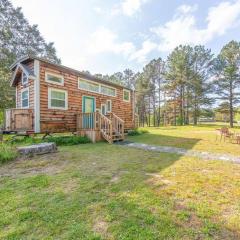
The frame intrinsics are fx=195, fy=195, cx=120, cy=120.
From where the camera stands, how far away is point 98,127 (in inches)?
423

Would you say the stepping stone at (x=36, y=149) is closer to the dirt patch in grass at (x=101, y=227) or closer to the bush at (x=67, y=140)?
the bush at (x=67, y=140)

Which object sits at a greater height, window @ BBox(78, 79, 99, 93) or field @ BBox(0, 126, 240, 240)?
window @ BBox(78, 79, 99, 93)

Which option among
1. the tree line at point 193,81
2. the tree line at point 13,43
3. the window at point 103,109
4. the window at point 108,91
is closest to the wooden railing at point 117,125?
the window at point 103,109

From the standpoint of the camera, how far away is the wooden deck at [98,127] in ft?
34.6

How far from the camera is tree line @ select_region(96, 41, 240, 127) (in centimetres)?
2833

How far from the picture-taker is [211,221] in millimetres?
2504

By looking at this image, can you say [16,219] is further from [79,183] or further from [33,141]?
[33,141]

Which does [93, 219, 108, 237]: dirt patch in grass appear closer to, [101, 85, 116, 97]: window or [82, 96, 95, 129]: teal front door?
[82, 96, 95, 129]: teal front door

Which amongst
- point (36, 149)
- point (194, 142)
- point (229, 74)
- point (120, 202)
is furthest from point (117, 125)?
point (229, 74)

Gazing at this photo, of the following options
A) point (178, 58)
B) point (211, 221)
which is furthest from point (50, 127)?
point (178, 58)

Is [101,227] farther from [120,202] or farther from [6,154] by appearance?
[6,154]

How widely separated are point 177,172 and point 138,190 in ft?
5.30

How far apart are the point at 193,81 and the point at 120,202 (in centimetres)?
3150

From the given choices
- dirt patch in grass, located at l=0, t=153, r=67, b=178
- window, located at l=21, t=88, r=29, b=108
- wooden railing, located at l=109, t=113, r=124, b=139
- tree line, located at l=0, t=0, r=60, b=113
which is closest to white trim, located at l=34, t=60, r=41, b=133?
window, located at l=21, t=88, r=29, b=108
